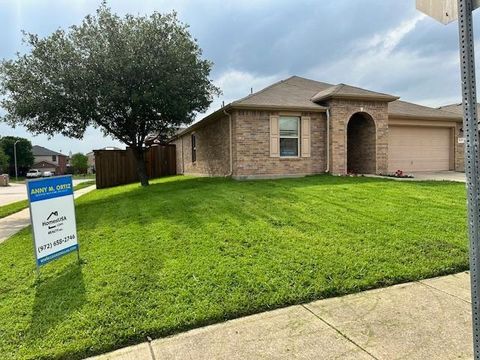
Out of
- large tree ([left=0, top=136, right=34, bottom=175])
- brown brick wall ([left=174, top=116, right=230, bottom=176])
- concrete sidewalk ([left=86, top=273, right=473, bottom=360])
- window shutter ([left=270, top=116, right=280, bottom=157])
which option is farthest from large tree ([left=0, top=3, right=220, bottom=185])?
large tree ([left=0, top=136, right=34, bottom=175])

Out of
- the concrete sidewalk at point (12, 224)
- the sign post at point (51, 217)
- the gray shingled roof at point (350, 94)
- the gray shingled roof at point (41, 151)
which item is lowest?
the concrete sidewalk at point (12, 224)

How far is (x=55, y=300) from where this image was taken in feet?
11.7

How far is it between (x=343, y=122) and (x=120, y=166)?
43.2 ft

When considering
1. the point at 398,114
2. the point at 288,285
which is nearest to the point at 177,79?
the point at 398,114

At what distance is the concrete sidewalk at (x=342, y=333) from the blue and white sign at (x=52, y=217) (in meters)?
2.28

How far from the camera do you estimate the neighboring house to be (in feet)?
269

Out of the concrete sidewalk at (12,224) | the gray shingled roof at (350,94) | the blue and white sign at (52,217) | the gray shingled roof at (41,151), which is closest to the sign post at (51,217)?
the blue and white sign at (52,217)

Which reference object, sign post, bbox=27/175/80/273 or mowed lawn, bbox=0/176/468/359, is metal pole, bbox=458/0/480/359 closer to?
mowed lawn, bbox=0/176/468/359

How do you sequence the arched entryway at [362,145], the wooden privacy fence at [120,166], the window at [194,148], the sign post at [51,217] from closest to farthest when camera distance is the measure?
the sign post at [51,217] < the arched entryway at [362,145] < the wooden privacy fence at [120,166] < the window at [194,148]

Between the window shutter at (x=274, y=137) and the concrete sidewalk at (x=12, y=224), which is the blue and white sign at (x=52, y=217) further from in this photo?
the window shutter at (x=274, y=137)

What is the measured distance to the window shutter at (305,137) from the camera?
1306 cm

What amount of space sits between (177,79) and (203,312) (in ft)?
36.4

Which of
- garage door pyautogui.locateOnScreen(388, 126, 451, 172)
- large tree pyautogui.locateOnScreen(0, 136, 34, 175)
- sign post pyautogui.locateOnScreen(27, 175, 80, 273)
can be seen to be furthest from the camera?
large tree pyautogui.locateOnScreen(0, 136, 34, 175)

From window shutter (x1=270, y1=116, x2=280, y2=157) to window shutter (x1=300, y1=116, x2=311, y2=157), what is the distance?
3.57 feet
